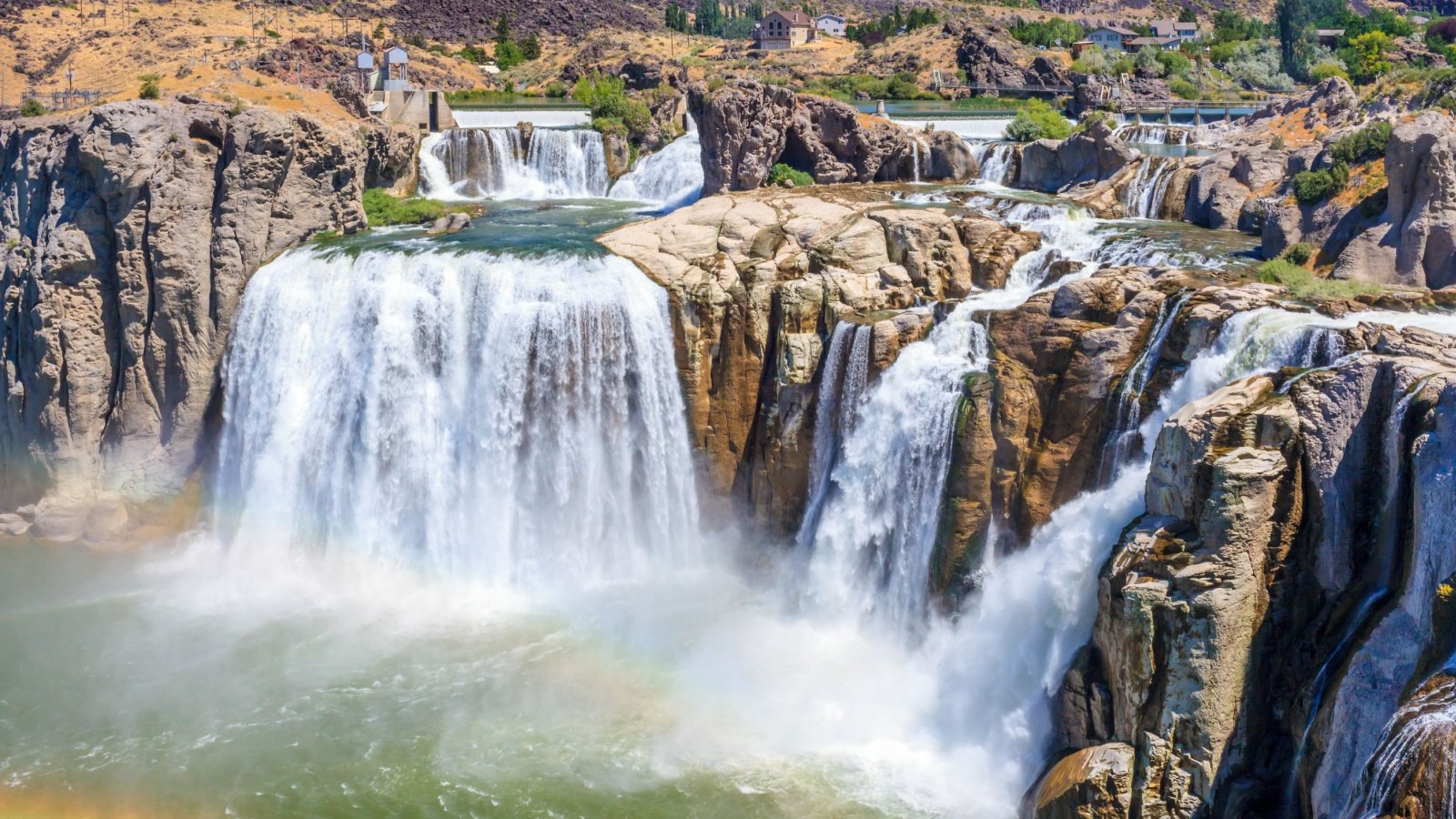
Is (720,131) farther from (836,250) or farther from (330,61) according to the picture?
(330,61)

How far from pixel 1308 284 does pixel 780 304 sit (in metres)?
10.1

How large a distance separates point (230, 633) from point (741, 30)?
4361 inches

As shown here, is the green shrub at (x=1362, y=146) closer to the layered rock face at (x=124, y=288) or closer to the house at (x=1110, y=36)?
the layered rock face at (x=124, y=288)

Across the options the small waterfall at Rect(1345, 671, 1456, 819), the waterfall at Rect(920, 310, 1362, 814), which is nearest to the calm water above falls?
the waterfall at Rect(920, 310, 1362, 814)

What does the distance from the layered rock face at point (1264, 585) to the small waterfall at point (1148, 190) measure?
15.9 m

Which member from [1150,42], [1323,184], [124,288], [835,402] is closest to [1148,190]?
[1323,184]

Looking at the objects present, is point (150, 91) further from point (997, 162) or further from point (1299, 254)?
point (1299, 254)

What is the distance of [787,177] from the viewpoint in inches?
1384

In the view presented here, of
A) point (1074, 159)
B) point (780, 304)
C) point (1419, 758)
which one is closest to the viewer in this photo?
point (1419, 758)

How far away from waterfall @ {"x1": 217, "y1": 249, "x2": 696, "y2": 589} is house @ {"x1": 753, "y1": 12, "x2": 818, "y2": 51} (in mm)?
75250

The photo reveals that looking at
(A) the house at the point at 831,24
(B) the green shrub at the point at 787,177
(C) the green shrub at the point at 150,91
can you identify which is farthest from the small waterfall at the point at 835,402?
(A) the house at the point at 831,24

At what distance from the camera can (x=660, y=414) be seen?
24281 millimetres

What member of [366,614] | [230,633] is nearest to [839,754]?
[366,614]

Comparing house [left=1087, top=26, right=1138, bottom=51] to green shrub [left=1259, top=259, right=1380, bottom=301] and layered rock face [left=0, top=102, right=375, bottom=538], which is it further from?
layered rock face [left=0, top=102, right=375, bottom=538]
